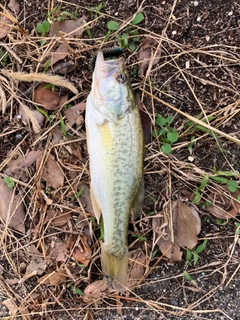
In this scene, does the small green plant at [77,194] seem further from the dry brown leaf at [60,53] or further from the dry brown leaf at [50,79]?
the dry brown leaf at [60,53]

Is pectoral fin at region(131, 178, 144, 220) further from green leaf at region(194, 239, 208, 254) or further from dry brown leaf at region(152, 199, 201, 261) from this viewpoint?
green leaf at region(194, 239, 208, 254)

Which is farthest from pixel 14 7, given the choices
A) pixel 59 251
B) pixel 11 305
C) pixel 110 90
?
pixel 11 305

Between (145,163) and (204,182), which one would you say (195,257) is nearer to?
(204,182)

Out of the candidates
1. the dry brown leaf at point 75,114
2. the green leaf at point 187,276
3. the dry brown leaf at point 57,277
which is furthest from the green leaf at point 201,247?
the dry brown leaf at point 75,114

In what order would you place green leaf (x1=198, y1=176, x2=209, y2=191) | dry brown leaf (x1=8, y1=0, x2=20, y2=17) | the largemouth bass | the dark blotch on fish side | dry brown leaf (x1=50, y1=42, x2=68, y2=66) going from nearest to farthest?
the largemouth bass
the dark blotch on fish side
green leaf (x1=198, y1=176, x2=209, y2=191)
dry brown leaf (x1=50, y1=42, x2=68, y2=66)
dry brown leaf (x1=8, y1=0, x2=20, y2=17)

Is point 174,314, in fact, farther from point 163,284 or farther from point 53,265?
point 53,265

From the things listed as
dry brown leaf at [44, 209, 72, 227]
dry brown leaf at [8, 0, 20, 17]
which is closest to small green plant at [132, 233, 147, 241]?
dry brown leaf at [44, 209, 72, 227]

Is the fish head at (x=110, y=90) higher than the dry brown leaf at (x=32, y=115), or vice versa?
the fish head at (x=110, y=90)
